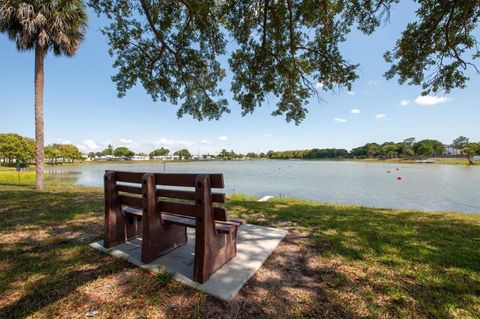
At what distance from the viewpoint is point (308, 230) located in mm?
4297

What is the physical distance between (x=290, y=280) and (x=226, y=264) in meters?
0.79

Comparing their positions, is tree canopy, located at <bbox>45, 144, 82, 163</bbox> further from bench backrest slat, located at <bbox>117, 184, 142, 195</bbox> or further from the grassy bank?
bench backrest slat, located at <bbox>117, 184, 142, 195</bbox>

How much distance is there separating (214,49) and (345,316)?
737 cm

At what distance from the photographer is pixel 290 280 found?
2.56 meters

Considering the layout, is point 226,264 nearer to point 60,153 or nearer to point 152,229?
point 152,229

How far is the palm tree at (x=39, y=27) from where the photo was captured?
930cm

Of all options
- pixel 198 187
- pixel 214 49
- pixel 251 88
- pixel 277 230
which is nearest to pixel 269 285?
pixel 198 187

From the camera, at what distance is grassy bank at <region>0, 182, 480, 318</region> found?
6.77ft

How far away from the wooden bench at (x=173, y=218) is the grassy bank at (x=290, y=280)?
36 cm

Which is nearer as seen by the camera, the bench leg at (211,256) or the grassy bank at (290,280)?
the grassy bank at (290,280)

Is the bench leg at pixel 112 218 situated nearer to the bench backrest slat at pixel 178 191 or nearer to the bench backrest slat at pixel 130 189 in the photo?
the bench backrest slat at pixel 130 189

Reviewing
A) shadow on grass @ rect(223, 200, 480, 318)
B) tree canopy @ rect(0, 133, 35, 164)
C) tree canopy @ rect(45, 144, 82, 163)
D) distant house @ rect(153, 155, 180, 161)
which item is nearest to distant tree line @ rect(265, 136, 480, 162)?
distant house @ rect(153, 155, 180, 161)

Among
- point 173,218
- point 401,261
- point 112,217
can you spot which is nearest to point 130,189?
point 112,217

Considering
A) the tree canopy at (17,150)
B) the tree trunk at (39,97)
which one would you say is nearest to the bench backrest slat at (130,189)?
the tree trunk at (39,97)
